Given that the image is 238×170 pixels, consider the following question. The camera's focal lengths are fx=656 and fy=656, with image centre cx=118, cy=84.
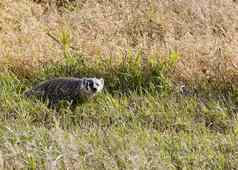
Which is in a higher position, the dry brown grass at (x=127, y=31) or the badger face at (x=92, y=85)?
the dry brown grass at (x=127, y=31)

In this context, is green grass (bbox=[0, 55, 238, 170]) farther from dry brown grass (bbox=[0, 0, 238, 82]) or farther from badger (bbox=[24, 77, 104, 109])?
dry brown grass (bbox=[0, 0, 238, 82])

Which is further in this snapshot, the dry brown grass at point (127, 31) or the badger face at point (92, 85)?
the dry brown grass at point (127, 31)

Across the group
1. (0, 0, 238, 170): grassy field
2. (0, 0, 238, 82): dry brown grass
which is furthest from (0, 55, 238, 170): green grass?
(0, 0, 238, 82): dry brown grass

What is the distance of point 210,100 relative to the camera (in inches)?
205

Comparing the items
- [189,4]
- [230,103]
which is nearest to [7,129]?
[230,103]

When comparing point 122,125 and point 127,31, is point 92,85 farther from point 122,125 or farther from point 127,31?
point 127,31

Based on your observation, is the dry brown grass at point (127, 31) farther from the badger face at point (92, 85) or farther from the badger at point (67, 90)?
the badger face at point (92, 85)

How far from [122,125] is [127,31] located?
5.89 ft

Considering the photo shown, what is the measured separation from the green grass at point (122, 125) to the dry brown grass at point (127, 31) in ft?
0.83

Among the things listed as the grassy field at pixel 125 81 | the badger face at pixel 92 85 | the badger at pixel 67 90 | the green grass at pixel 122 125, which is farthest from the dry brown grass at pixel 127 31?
the badger face at pixel 92 85

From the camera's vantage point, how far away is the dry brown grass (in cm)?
572

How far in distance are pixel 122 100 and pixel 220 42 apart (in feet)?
4.84

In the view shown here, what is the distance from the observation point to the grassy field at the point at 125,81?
4129 mm

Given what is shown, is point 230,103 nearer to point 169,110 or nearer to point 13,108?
point 169,110
